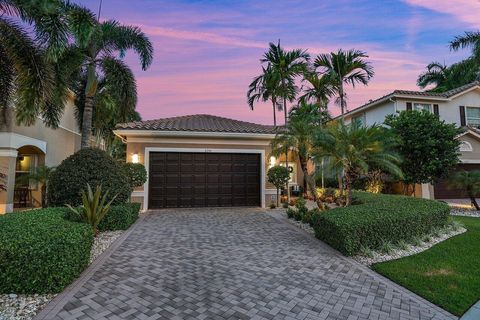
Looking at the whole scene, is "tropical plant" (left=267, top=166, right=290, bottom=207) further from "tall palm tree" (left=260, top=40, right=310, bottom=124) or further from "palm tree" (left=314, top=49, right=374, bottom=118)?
"palm tree" (left=314, top=49, right=374, bottom=118)

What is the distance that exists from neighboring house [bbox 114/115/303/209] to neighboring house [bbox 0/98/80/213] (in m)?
4.54

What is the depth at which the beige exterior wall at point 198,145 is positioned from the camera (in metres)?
12.3

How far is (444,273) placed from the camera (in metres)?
5.05

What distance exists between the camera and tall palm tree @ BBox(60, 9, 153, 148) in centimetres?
1080

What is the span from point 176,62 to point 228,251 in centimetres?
1149

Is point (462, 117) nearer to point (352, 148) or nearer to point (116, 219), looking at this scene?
point (352, 148)

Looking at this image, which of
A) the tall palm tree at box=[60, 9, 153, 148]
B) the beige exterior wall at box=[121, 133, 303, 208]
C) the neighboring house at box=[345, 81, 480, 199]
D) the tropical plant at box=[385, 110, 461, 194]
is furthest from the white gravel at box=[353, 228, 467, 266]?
the neighboring house at box=[345, 81, 480, 199]

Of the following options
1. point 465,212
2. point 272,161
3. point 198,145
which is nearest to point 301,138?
point 272,161

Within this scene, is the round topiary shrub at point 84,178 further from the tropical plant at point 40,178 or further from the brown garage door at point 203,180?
the tropical plant at point 40,178

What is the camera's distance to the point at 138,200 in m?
12.1

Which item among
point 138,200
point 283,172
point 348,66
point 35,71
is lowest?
point 138,200

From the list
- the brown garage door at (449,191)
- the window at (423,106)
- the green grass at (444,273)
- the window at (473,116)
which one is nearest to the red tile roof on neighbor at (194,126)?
the green grass at (444,273)

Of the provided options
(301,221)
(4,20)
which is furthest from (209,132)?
(4,20)

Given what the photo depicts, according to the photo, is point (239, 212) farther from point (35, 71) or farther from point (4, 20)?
point (4, 20)
